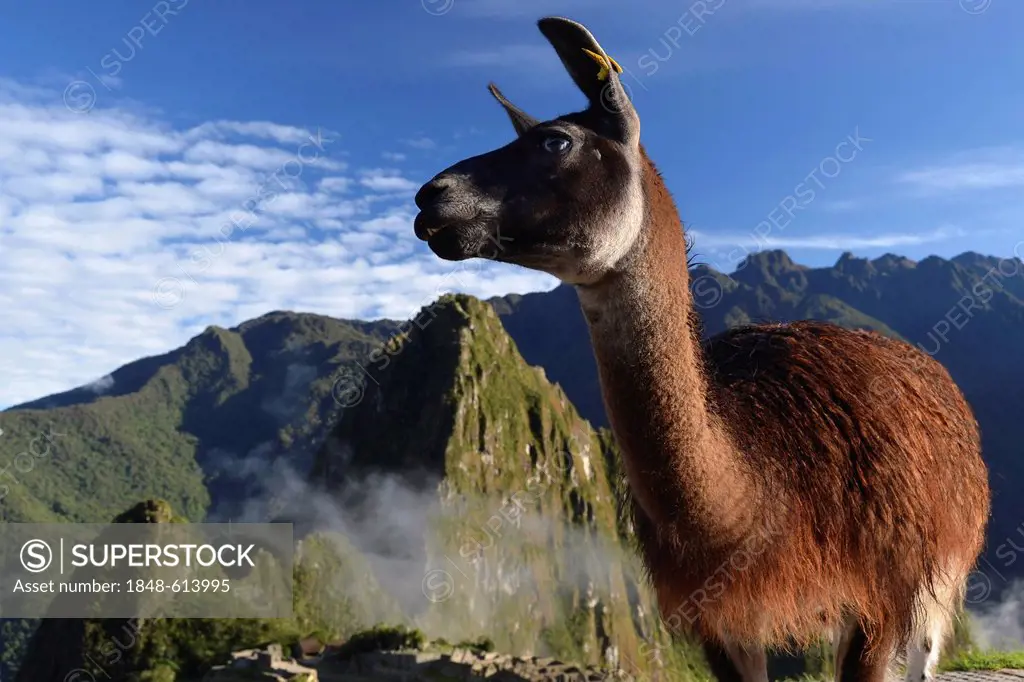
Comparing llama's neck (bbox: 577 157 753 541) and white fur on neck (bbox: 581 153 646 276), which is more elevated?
white fur on neck (bbox: 581 153 646 276)

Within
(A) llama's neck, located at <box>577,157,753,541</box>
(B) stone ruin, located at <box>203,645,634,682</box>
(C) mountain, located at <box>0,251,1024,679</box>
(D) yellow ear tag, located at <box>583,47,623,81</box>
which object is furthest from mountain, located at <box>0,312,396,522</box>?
(D) yellow ear tag, located at <box>583,47,623,81</box>

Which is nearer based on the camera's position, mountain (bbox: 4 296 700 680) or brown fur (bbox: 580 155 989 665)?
brown fur (bbox: 580 155 989 665)

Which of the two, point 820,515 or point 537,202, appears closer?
point 537,202

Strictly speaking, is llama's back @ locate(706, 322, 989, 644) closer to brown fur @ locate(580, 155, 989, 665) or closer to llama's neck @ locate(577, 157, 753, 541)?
brown fur @ locate(580, 155, 989, 665)

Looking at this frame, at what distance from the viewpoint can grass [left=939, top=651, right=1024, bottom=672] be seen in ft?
32.0

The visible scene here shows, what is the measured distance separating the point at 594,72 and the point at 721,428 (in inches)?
66.0

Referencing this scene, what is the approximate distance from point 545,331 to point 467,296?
268 ft

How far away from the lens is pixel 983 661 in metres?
10.0

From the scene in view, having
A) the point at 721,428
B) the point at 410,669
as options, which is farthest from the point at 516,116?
the point at 410,669

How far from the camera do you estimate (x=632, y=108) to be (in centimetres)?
347

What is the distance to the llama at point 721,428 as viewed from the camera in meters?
3.19

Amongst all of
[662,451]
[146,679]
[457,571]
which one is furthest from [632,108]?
[457,571]

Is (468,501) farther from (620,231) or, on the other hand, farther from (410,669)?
(620,231)

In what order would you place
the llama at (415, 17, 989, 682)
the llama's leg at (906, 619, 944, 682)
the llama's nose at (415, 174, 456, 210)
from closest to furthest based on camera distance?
1. the llama's nose at (415, 174, 456, 210)
2. the llama at (415, 17, 989, 682)
3. the llama's leg at (906, 619, 944, 682)
